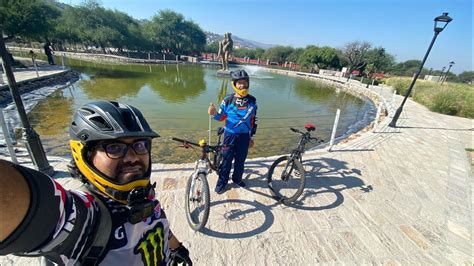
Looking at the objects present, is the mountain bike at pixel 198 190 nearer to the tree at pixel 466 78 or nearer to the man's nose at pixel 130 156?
the man's nose at pixel 130 156

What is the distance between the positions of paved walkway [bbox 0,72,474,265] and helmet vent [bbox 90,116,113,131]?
2.10m

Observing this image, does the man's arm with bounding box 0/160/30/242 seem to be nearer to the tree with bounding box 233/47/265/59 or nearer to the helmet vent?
the helmet vent

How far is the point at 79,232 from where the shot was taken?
88 centimetres

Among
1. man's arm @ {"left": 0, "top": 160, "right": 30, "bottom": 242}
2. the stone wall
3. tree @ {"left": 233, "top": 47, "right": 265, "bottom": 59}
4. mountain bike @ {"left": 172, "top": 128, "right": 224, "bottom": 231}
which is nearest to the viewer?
man's arm @ {"left": 0, "top": 160, "right": 30, "bottom": 242}

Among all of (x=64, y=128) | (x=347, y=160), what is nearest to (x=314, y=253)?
(x=347, y=160)

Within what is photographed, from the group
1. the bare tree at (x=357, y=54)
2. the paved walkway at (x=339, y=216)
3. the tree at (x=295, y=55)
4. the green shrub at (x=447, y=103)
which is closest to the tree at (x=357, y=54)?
Answer: the bare tree at (x=357, y=54)

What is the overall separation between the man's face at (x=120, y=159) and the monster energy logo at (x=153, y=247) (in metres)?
0.38

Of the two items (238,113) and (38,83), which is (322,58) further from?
(238,113)

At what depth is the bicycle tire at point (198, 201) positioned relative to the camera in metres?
2.89

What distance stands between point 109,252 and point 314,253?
2614 mm

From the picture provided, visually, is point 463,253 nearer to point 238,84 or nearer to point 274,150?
point 238,84

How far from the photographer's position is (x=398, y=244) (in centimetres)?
309

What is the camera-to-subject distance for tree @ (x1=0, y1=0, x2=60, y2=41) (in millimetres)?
17400

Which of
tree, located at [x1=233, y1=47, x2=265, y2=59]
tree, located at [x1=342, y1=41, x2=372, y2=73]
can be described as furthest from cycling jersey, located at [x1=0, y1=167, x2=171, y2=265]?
tree, located at [x1=233, y1=47, x2=265, y2=59]
